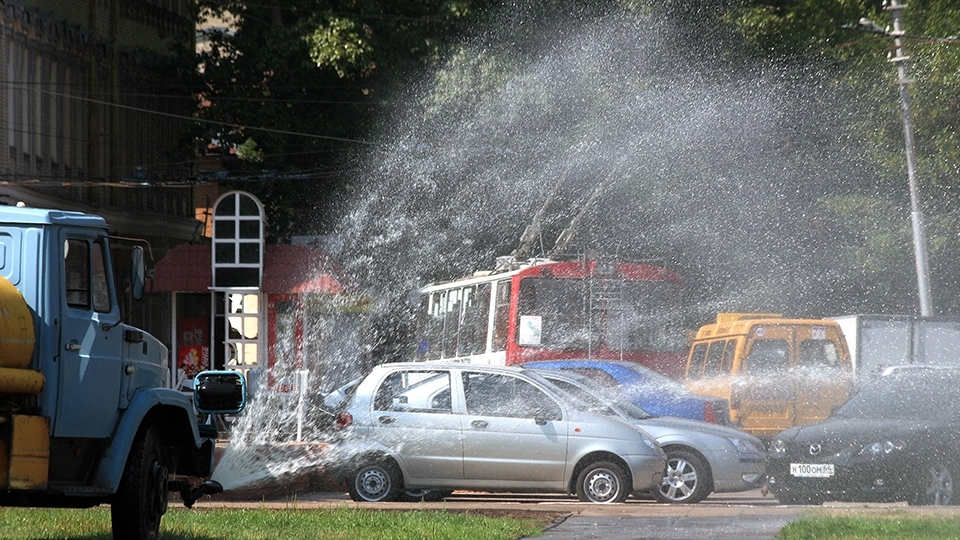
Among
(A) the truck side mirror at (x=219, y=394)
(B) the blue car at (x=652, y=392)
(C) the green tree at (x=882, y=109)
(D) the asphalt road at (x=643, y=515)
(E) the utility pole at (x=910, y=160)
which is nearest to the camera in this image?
(A) the truck side mirror at (x=219, y=394)

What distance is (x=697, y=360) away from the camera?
68.8 ft

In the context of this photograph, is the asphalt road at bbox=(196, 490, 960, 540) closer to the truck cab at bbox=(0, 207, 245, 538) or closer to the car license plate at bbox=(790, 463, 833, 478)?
the car license plate at bbox=(790, 463, 833, 478)

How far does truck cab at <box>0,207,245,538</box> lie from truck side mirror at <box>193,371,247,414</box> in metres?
0.76

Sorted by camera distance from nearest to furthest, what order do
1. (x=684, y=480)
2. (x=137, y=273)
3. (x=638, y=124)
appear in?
(x=137, y=273) < (x=684, y=480) < (x=638, y=124)

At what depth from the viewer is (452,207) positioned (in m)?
25.7

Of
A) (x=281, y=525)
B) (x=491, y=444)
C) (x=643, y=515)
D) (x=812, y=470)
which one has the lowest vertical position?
(x=643, y=515)

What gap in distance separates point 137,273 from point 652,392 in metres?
9.64

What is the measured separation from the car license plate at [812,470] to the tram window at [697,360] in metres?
6.26

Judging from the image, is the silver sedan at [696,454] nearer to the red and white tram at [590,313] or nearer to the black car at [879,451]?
the black car at [879,451]

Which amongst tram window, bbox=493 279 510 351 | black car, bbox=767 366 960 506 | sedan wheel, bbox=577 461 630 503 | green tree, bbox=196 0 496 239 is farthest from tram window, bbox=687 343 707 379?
green tree, bbox=196 0 496 239

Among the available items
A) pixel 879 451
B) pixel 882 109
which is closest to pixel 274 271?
pixel 882 109

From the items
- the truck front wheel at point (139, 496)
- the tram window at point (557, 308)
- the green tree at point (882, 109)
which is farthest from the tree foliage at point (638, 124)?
the truck front wheel at point (139, 496)

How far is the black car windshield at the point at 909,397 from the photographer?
47.3ft

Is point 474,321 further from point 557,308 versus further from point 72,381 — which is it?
point 72,381
